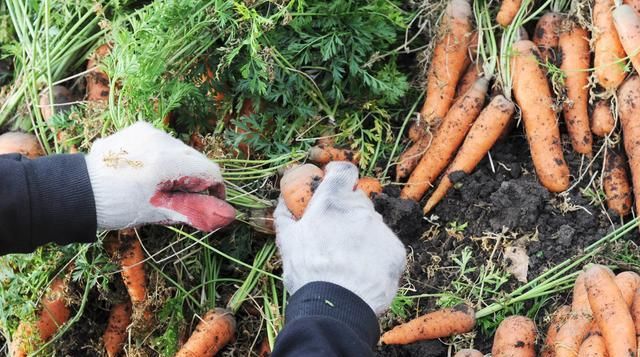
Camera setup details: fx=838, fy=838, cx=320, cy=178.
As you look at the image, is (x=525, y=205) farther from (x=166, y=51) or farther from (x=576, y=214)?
(x=166, y=51)

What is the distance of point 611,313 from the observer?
259 centimetres

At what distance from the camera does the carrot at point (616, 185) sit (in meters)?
2.99

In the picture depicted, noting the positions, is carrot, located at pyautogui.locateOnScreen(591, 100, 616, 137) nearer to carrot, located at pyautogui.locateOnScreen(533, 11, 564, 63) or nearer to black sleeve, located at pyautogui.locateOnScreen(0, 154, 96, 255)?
carrot, located at pyautogui.locateOnScreen(533, 11, 564, 63)

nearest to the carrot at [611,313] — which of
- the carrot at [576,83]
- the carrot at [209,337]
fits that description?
the carrot at [576,83]

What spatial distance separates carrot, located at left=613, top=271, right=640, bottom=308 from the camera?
8.77 feet

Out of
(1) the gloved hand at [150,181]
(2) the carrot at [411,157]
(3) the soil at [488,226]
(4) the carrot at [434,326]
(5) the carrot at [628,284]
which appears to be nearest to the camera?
(1) the gloved hand at [150,181]

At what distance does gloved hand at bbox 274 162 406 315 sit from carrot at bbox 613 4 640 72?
4.09 ft

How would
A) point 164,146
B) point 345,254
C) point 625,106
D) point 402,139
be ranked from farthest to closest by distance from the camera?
point 402,139
point 625,106
point 164,146
point 345,254

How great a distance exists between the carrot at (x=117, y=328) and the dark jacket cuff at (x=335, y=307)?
1.03 meters

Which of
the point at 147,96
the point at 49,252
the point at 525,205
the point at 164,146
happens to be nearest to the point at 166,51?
the point at 147,96

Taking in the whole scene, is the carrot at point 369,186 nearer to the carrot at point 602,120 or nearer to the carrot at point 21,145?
the carrot at point 602,120

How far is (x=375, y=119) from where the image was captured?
325 centimetres

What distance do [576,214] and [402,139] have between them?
76cm

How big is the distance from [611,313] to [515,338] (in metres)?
0.30
